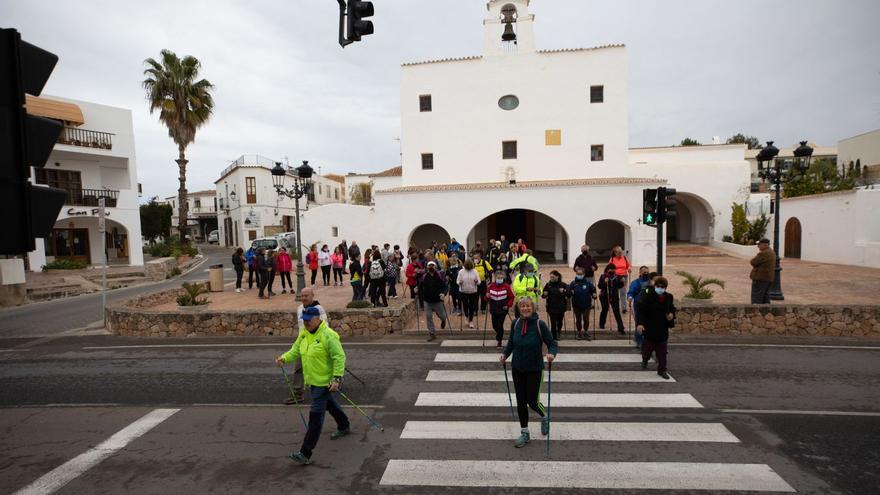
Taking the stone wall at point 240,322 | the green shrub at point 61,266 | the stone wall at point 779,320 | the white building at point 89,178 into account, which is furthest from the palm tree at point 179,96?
the stone wall at point 779,320

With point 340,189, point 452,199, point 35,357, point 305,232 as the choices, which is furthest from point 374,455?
point 340,189

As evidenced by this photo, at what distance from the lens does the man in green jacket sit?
5285 millimetres

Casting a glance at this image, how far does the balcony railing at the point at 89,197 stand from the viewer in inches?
1059

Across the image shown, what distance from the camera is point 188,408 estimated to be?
7.16 meters

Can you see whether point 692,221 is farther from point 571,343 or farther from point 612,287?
point 571,343

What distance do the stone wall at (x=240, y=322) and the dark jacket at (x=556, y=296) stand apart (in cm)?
372

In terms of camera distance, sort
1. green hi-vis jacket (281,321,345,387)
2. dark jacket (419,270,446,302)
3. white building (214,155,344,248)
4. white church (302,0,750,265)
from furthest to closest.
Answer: white building (214,155,344,248) → white church (302,0,750,265) → dark jacket (419,270,446,302) → green hi-vis jacket (281,321,345,387)

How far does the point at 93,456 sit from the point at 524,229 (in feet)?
80.5

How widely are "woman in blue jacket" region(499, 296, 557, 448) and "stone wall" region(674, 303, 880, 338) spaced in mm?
6445

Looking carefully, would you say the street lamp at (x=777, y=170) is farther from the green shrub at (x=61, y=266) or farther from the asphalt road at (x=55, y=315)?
the green shrub at (x=61, y=266)

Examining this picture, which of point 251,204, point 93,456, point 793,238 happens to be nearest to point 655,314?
point 93,456

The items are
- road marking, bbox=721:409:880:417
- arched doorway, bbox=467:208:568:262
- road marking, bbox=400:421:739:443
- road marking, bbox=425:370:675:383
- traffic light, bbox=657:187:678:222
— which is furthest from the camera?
arched doorway, bbox=467:208:568:262

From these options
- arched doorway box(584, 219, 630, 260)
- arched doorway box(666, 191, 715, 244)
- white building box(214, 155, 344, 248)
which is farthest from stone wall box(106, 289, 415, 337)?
white building box(214, 155, 344, 248)

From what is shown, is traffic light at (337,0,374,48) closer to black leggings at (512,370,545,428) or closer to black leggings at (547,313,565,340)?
black leggings at (512,370,545,428)
